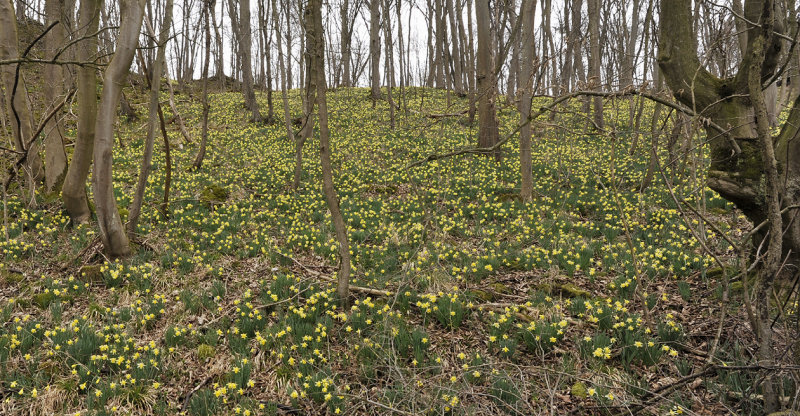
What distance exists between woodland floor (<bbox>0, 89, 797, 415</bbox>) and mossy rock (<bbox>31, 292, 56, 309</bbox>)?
0.06m

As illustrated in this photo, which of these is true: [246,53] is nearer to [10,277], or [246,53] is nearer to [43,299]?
[10,277]

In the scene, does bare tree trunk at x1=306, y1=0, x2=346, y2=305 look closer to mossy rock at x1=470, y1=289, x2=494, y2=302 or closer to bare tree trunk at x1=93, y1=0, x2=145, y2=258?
mossy rock at x1=470, y1=289, x2=494, y2=302

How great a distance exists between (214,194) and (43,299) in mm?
4234

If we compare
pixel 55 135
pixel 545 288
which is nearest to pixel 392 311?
pixel 545 288

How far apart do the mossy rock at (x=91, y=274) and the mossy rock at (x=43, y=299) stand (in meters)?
0.46

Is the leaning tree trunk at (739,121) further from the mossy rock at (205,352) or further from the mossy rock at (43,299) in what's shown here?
the mossy rock at (43,299)

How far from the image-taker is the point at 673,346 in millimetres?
3453

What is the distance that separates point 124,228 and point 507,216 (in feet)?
18.4

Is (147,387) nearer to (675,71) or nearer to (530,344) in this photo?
(530,344)

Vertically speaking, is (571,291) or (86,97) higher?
(86,97)

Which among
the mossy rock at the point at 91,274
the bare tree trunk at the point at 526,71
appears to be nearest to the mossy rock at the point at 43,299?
the mossy rock at the point at 91,274

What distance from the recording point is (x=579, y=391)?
309 centimetres

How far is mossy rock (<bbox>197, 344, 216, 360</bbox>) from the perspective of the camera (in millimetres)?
3748

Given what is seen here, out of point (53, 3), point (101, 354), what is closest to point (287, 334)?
point (101, 354)
